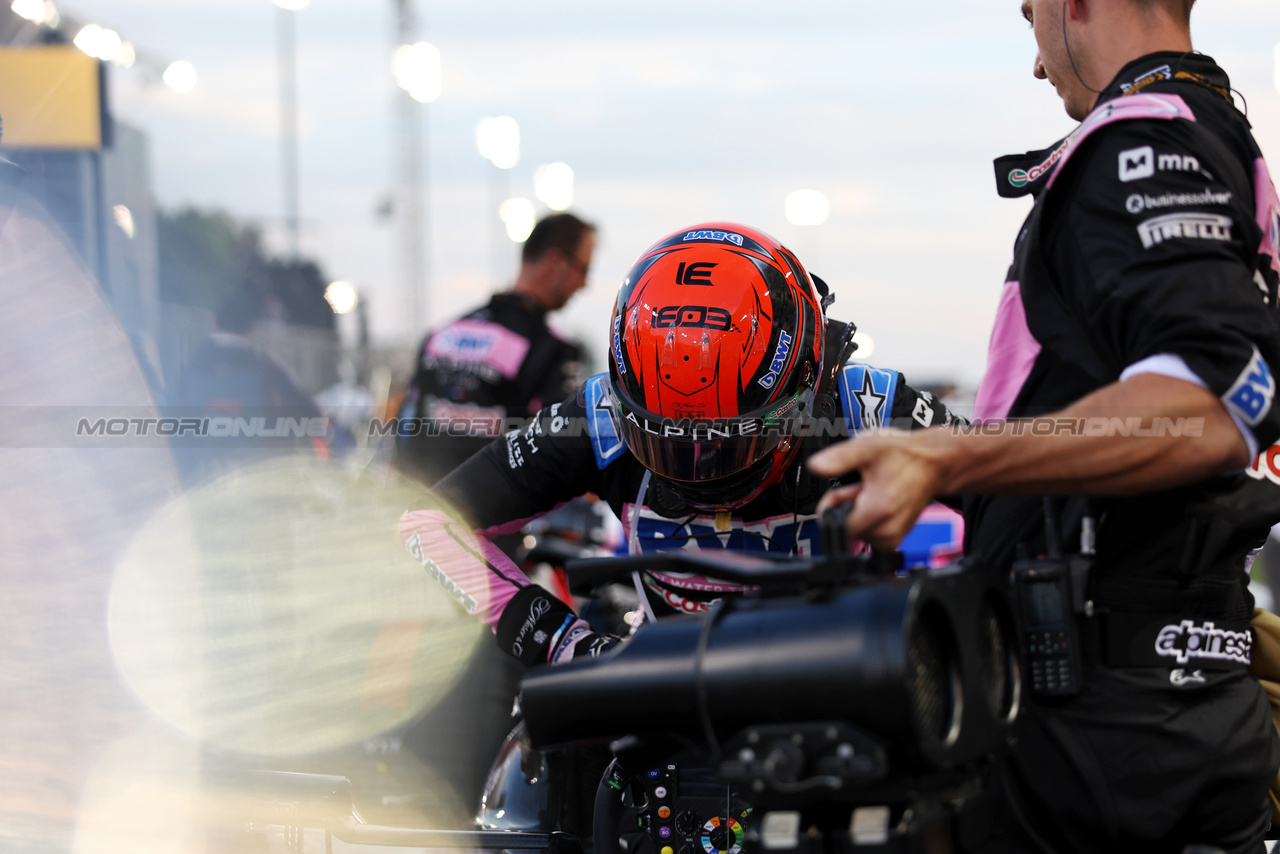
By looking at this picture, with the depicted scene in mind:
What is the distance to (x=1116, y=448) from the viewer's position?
149 centimetres

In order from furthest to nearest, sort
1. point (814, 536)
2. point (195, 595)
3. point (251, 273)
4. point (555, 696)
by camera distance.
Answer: point (251, 273) < point (814, 536) < point (195, 595) < point (555, 696)

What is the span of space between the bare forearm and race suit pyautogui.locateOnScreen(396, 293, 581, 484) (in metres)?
4.55

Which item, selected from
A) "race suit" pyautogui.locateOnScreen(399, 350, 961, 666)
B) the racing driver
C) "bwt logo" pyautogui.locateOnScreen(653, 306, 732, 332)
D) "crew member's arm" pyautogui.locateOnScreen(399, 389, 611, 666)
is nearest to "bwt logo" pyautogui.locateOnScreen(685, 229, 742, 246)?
the racing driver

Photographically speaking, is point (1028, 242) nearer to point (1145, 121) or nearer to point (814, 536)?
point (1145, 121)

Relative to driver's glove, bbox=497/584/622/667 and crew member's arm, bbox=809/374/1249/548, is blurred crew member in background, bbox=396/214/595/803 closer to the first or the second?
driver's glove, bbox=497/584/622/667

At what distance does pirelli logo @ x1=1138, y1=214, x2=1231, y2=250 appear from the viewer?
1.55 meters

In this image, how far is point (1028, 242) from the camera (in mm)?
1727

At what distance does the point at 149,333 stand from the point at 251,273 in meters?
1.57

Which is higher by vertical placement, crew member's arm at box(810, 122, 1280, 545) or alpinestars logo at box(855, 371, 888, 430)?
crew member's arm at box(810, 122, 1280, 545)

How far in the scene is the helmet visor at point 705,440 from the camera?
2.45 m

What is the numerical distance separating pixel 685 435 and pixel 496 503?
27.9 inches

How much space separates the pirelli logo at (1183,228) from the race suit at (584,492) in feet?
3.85

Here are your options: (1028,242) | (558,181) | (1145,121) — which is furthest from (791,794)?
(558,181)

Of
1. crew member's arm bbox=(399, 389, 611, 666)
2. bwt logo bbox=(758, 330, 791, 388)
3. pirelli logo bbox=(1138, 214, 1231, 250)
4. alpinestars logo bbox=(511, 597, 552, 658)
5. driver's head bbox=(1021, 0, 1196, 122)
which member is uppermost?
driver's head bbox=(1021, 0, 1196, 122)
